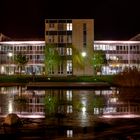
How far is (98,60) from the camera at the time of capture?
3312 inches

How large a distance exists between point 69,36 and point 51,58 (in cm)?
689

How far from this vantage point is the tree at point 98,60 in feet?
276

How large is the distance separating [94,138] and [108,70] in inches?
3087

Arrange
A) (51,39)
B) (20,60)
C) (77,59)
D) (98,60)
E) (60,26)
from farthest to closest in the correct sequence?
1. (51,39)
2. (60,26)
3. (77,59)
4. (98,60)
5. (20,60)

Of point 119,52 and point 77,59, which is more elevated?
point 119,52

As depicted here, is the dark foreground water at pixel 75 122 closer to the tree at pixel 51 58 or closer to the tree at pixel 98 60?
the tree at pixel 98 60

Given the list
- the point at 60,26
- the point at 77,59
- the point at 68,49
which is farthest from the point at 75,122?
the point at 60,26

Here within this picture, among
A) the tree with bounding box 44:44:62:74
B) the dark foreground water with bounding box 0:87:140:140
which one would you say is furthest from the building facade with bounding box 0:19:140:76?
the dark foreground water with bounding box 0:87:140:140

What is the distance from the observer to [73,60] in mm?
88250

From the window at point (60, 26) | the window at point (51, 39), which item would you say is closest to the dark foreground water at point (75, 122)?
the window at point (51, 39)

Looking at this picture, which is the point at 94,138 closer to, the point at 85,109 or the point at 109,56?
the point at 85,109

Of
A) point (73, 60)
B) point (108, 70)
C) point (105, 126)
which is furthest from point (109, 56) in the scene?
point (105, 126)

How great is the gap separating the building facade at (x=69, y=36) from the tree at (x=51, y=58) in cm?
141

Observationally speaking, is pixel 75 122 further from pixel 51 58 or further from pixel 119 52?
pixel 119 52
